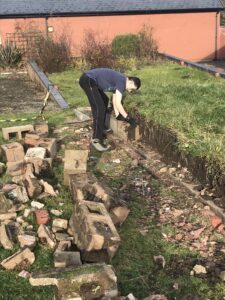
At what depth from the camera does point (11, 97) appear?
12.1m

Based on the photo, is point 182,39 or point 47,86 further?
point 182,39

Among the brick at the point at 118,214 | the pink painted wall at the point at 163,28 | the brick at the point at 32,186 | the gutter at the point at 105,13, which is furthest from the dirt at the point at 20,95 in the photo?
the brick at the point at 118,214

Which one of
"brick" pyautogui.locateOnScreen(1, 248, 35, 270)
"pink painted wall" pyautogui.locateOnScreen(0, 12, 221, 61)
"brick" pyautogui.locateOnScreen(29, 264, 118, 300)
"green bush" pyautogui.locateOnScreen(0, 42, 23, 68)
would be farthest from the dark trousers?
"pink painted wall" pyautogui.locateOnScreen(0, 12, 221, 61)

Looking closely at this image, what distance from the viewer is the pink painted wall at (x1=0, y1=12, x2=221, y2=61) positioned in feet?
68.4

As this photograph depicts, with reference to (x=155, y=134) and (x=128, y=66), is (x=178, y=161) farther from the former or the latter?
(x=128, y=66)

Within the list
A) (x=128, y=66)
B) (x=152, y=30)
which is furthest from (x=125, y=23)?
(x=128, y=66)

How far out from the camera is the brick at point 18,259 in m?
3.73

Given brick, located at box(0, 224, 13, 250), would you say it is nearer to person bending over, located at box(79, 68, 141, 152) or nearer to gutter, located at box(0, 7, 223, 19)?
person bending over, located at box(79, 68, 141, 152)

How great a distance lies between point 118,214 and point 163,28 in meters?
18.8

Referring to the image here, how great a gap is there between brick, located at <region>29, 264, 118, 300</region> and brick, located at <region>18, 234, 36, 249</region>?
689 millimetres

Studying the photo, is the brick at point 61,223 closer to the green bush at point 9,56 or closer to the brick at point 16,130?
the brick at point 16,130

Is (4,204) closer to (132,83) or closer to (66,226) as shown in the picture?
(66,226)

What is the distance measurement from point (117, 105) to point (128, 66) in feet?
33.0

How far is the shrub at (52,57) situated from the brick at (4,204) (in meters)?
11.9
